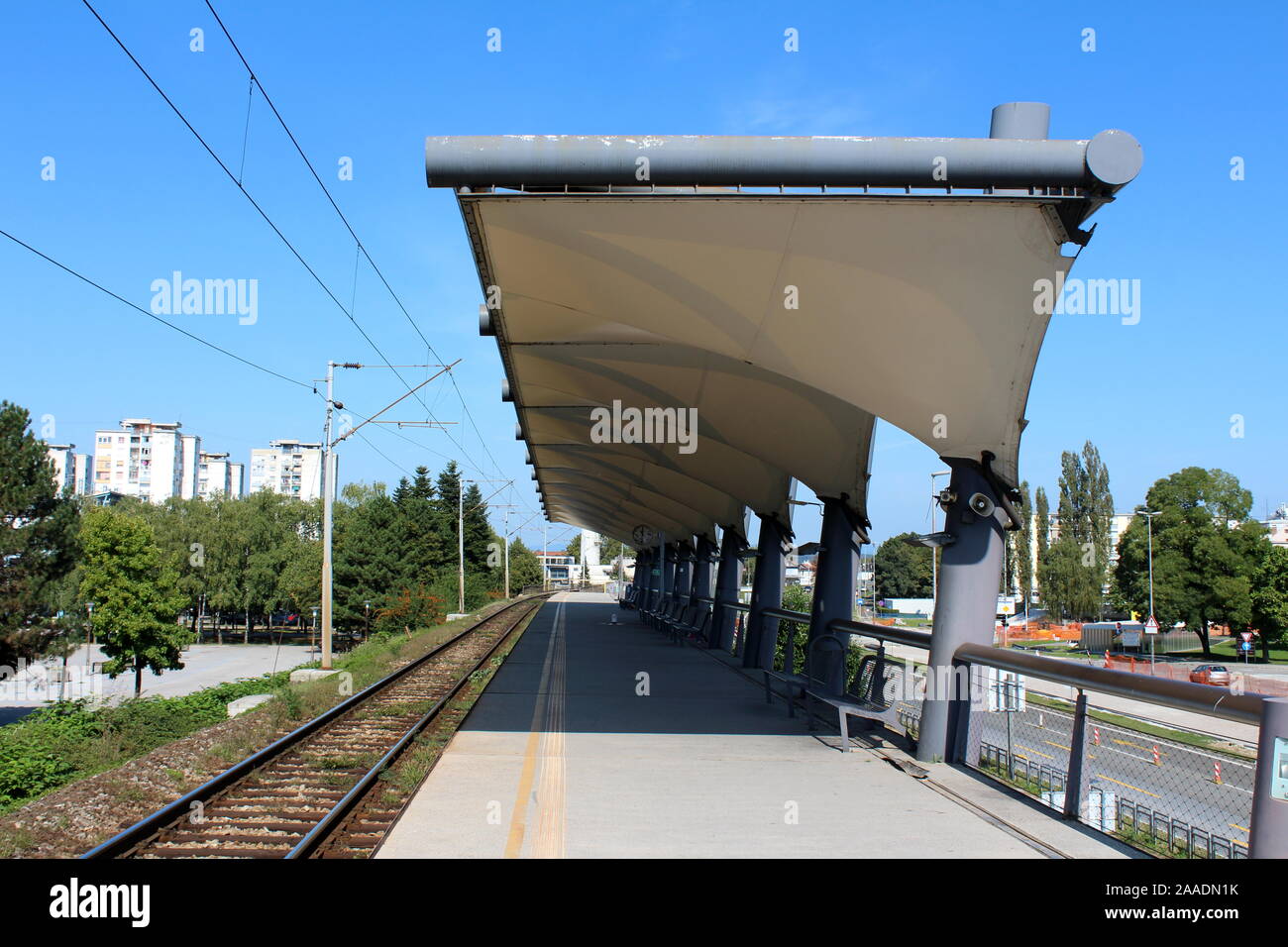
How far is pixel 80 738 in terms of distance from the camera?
18453 millimetres

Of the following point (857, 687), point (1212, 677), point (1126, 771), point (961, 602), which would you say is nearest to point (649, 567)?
point (1212, 677)

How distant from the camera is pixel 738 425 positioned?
47.8 feet

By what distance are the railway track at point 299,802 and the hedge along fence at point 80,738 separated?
3.41 meters

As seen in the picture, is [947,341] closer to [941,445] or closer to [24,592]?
[941,445]

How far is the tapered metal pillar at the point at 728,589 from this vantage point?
21.8m

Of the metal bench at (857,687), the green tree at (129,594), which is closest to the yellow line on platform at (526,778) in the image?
the metal bench at (857,687)

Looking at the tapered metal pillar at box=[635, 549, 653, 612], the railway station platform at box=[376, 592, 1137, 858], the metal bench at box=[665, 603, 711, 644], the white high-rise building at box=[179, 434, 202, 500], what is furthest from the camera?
the white high-rise building at box=[179, 434, 202, 500]

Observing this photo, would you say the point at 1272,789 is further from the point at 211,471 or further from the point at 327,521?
the point at 211,471

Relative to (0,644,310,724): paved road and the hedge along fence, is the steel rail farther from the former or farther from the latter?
(0,644,310,724): paved road

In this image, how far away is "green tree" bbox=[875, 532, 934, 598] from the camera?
99.3 m

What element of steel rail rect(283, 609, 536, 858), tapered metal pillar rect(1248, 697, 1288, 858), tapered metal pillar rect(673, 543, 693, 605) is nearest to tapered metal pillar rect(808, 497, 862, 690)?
steel rail rect(283, 609, 536, 858)

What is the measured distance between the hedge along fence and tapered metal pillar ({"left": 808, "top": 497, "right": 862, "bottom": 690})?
8565 millimetres
